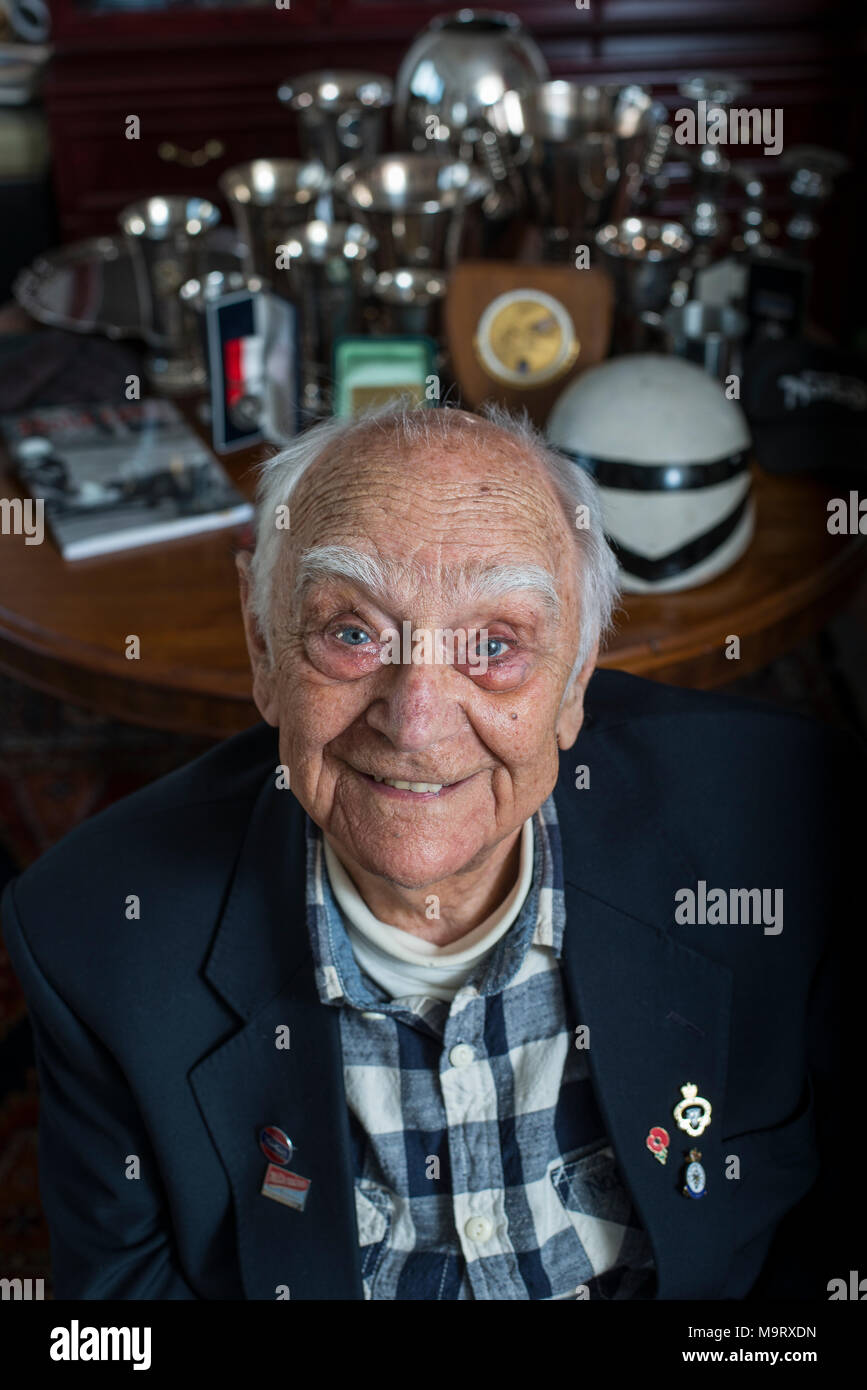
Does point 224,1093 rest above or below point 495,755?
below

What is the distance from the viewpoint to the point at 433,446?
0.90 m

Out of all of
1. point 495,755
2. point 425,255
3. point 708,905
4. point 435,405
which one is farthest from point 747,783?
point 425,255

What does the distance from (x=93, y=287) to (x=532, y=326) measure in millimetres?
1089

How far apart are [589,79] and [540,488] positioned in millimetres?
3301

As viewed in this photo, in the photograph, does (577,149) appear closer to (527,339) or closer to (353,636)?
(527,339)

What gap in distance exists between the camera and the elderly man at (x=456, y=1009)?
101 cm

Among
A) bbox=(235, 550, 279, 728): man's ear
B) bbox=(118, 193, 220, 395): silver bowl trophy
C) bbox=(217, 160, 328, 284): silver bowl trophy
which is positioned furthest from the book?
bbox=(235, 550, 279, 728): man's ear

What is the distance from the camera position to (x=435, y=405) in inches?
38.9

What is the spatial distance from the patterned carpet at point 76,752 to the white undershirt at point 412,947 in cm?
116

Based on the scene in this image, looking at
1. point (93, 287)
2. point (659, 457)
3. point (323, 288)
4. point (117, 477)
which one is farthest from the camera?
point (93, 287)

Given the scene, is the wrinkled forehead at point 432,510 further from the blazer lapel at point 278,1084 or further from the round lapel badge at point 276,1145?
the round lapel badge at point 276,1145

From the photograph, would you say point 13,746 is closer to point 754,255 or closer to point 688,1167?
point 754,255

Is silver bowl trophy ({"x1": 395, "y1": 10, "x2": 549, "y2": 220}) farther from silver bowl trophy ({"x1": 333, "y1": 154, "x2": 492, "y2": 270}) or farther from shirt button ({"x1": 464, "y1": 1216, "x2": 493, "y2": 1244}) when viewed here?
shirt button ({"x1": 464, "y1": 1216, "x2": 493, "y2": 1244})

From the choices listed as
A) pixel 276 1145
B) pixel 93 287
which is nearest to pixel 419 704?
pixel 276 1145
